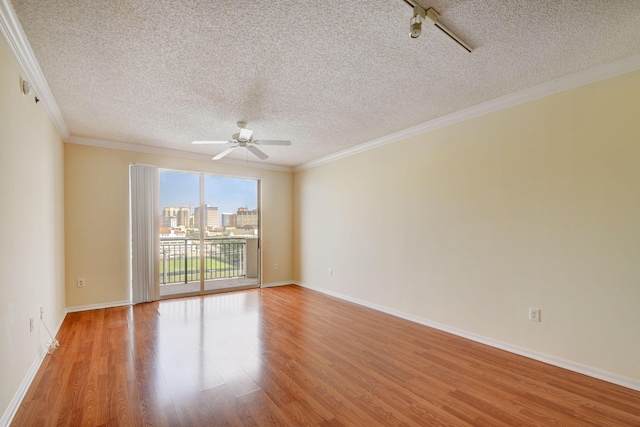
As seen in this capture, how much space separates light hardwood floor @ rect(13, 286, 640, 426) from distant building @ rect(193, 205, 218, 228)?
2075mm

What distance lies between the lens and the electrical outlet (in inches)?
107

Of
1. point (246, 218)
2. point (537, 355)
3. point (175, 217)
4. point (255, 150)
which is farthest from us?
point (246, 218)

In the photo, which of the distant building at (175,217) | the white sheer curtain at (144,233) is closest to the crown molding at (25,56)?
the white sheer curtain at (144,233)

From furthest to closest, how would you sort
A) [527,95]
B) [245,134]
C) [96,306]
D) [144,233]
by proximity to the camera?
[144,233]
[96,306]
[245,134]
[527,95]

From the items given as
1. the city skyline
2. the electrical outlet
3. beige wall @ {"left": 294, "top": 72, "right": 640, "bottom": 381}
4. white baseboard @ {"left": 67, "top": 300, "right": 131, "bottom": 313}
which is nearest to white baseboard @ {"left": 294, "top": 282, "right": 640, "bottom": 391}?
beige wall @ {"left": 294, "top": 72, "right": 640, "bottom": 381}

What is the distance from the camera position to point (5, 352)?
1.85 metres

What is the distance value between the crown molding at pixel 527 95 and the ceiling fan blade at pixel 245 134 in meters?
1.92

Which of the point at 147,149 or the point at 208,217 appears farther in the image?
the point at 208,217

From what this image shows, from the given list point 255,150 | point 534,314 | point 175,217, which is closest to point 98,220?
point 175,217

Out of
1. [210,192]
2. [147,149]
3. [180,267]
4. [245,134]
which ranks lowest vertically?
[180,267]

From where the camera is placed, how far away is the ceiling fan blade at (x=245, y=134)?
3.39 meters

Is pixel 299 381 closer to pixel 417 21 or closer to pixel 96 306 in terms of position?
pixel 417 21

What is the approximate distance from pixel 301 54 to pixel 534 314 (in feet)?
10.2

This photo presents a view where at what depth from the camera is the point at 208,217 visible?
547 cm
